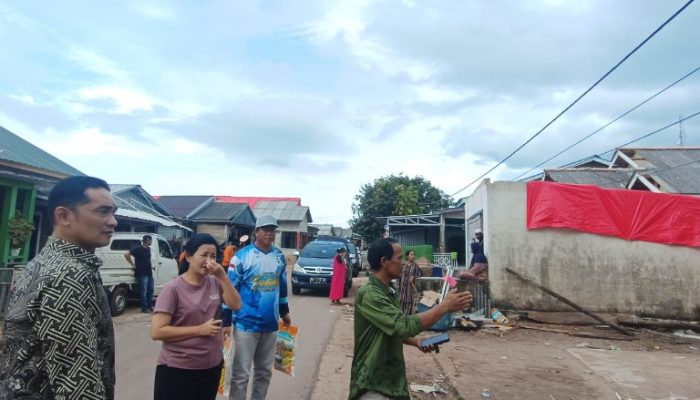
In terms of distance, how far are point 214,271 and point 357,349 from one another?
1086 mm

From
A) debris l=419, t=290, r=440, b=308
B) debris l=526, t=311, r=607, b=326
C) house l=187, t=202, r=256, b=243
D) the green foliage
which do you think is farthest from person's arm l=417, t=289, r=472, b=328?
house l=187, t=202, r=256, b=243

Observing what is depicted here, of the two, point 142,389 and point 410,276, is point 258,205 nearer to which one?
point 410,276

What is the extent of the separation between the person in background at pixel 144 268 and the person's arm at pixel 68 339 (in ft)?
29.8

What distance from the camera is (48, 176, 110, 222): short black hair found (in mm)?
1695

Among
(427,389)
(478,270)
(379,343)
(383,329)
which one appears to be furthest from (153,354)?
(478,270)

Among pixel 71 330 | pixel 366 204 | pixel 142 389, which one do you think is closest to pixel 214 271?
pixel 71 330

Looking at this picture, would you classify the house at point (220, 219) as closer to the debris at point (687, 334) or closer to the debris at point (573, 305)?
the debris at point (573, 305)

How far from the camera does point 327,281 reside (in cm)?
1372

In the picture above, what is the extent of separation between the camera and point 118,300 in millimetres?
9547

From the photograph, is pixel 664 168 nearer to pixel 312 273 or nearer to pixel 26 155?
pixel 312 273

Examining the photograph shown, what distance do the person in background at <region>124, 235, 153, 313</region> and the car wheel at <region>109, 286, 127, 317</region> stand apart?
13.8 inches

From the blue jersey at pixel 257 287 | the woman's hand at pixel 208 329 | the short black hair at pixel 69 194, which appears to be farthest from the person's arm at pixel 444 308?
the blue jersey at pixel 257 287

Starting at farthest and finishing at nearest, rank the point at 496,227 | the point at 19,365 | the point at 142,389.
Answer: the point at 496,227 < the point at 142,389 < the point at 19,365

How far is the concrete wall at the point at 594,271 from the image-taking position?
10273mm
